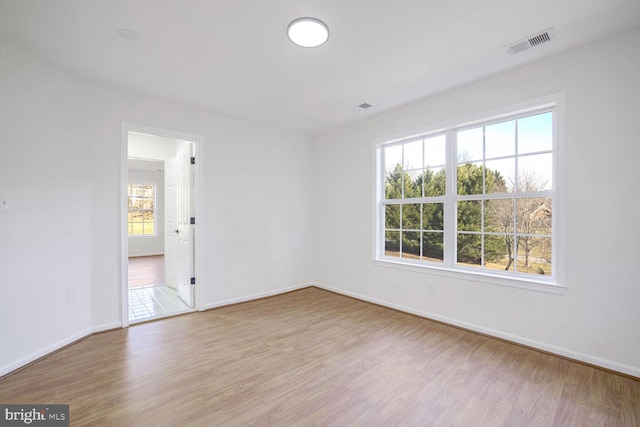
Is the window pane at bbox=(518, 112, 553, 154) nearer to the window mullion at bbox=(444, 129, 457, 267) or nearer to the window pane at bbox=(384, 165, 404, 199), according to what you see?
the window mullion at bbox=(444, 129, 457, 267)

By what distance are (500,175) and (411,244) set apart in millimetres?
1338

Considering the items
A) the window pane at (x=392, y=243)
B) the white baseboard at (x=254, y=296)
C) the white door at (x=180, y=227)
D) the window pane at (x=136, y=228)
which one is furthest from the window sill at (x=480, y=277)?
the window pane at (x=136, y=228)

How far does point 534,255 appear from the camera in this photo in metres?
2.85

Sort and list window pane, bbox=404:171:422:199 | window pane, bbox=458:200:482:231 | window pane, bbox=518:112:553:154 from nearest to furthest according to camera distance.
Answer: window pane, bbox=518:112:553:154 < window pane, bbox=458:200:482:231 < window pane, bbox=404:171:422:199

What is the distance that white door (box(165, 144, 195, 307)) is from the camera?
12.9 ft

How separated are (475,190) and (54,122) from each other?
171 inches

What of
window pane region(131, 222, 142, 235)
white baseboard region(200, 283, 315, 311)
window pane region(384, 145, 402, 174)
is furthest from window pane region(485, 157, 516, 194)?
window pane region(131, 222, 142, 235)

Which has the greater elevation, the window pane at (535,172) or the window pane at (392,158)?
the window pane at (392,158)

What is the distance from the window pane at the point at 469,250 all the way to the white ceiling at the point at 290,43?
1.73m

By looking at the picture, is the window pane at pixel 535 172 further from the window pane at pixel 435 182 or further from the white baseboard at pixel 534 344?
the white baseboard at pixel 534 344

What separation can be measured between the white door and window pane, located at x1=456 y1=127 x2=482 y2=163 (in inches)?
137

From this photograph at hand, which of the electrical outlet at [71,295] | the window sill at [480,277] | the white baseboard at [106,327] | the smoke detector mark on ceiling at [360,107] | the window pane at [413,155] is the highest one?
the smoke detector mark on ceiling at [360,107]

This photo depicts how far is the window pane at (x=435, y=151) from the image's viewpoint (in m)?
3.54

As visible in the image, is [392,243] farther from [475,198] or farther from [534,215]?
[534,215]
